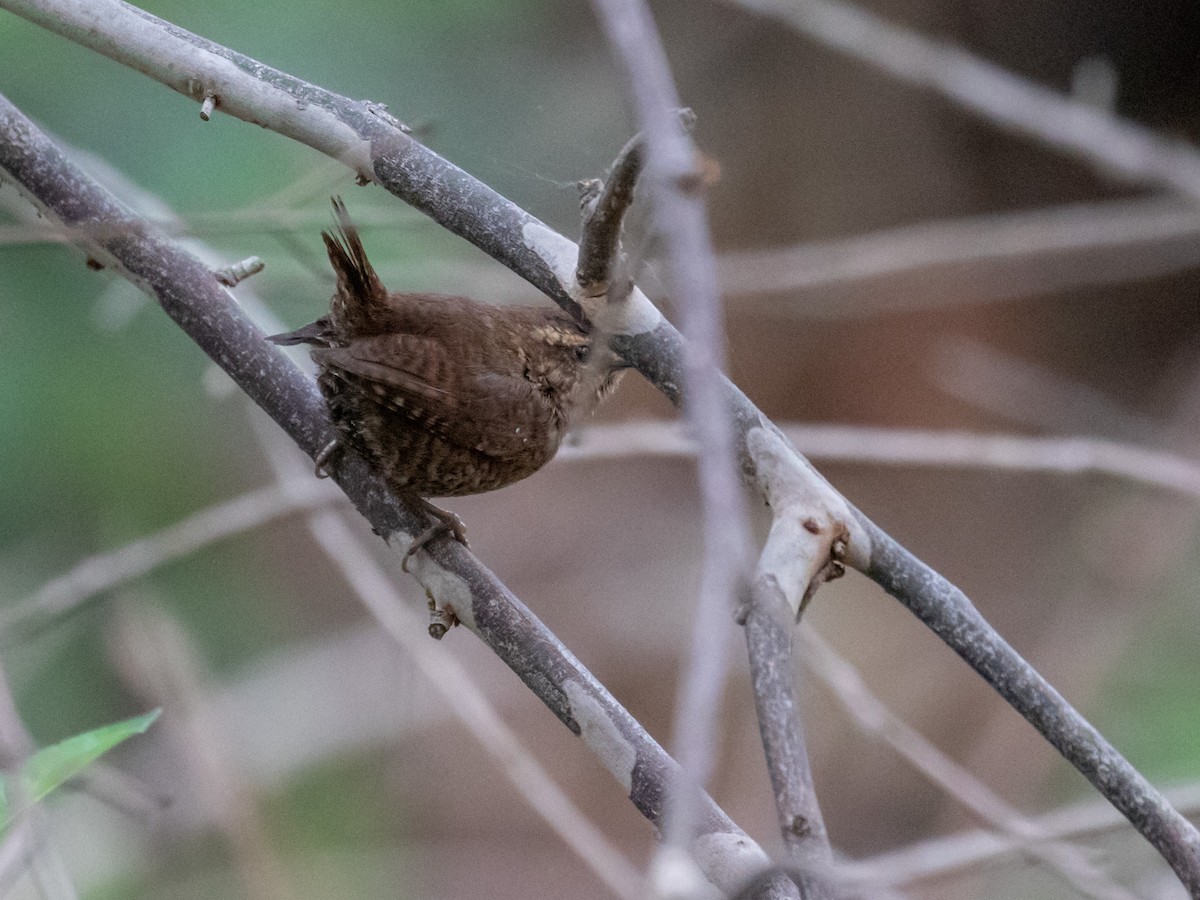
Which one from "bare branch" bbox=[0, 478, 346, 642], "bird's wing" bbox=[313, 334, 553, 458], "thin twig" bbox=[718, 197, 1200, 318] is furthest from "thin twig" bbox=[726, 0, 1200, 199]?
"bare branch" bbox=[0, 478, 346, 642]

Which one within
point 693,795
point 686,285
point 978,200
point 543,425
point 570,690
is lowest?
point 693,795

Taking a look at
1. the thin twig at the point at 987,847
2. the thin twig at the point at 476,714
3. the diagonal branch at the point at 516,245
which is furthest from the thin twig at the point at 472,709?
the diagonal branch at the point at 516,245

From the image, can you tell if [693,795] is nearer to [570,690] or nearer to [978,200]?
[570,690]

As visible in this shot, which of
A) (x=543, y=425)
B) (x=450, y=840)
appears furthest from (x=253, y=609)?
(x=543, y=425)

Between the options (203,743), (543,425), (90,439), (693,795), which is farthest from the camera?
(90,439)

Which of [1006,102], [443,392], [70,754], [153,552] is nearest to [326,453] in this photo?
[443,392]

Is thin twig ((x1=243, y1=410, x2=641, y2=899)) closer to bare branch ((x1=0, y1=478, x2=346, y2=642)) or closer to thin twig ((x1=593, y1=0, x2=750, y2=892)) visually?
bare branch ((x1=0, y1=478, x2=346, y2=642))

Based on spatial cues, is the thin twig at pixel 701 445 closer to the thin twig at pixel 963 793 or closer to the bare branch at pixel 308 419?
the bare branch at pixel 308 419
